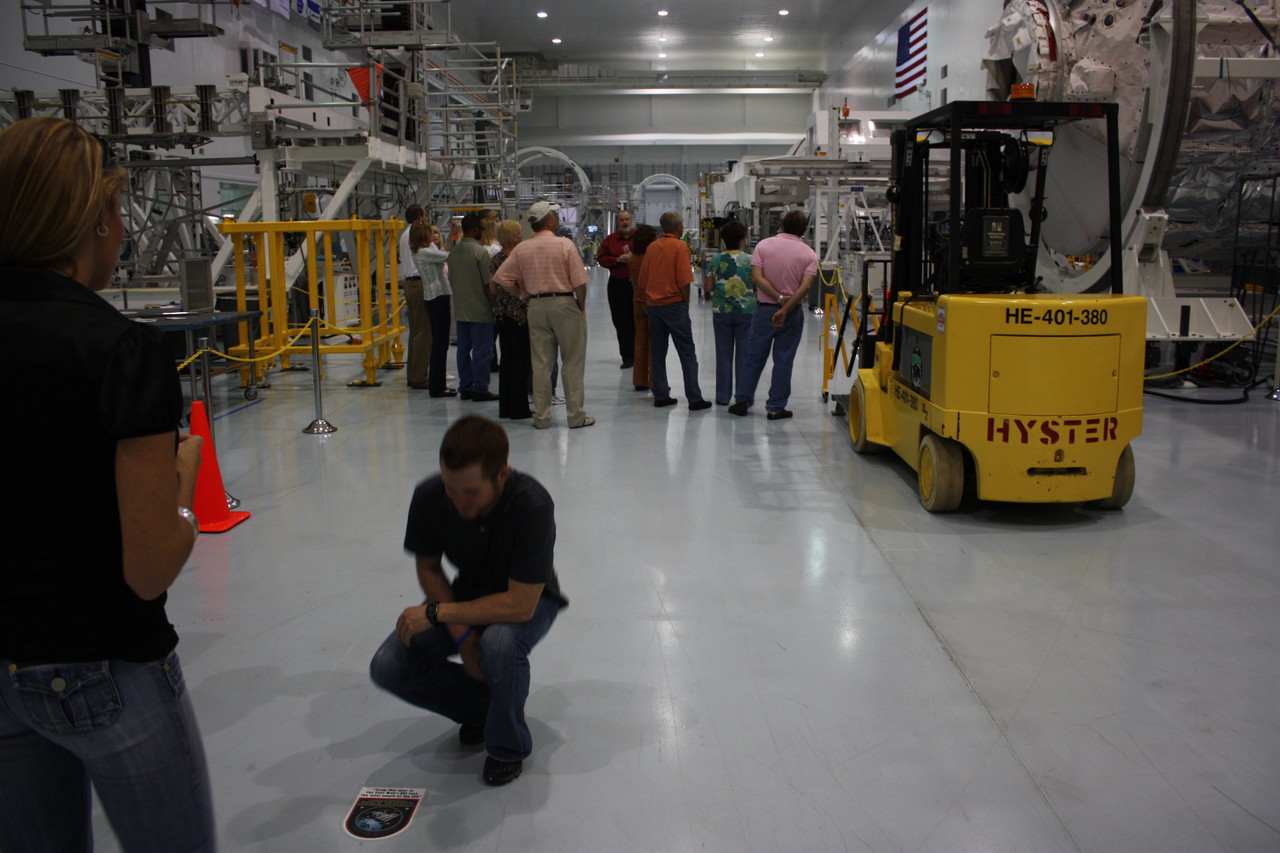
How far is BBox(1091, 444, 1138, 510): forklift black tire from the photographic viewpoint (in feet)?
18.5

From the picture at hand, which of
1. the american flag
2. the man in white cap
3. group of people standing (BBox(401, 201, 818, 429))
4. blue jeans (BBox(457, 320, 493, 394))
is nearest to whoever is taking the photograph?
the man in white cap

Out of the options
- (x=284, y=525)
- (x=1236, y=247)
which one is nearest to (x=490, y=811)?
(x=284, y=525)

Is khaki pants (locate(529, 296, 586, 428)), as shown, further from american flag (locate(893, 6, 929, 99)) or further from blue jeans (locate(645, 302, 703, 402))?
american flag (locate(893, 6, 929, 99))

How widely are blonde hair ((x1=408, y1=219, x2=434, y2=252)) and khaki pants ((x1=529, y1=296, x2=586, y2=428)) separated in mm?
2058

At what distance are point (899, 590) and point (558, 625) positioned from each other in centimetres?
161

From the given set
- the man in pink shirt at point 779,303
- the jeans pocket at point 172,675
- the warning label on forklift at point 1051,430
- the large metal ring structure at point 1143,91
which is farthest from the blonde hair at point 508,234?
the jeans pocket at point 172,675

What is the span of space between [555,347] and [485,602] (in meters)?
5.39

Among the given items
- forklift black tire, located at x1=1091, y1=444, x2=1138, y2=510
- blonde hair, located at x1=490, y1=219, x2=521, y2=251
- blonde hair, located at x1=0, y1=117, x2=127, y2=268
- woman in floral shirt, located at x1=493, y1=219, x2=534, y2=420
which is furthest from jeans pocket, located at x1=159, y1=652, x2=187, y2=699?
blonde hair, located at x1=490, y1=219, x2=521, y2=251

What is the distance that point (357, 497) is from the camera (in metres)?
6.16

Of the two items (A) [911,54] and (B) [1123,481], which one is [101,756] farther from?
(A) [911,54]

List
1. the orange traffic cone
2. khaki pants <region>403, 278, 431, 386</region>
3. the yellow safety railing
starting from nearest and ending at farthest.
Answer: the orange traffic cone, the yellow safety railing, khaki pants <region>403, 278, 431, 386</region>

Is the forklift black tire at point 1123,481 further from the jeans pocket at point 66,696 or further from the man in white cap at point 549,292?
the jeans pocket at point 66,696

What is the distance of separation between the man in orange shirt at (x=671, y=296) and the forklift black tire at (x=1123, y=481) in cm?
375

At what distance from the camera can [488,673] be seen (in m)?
2.83
